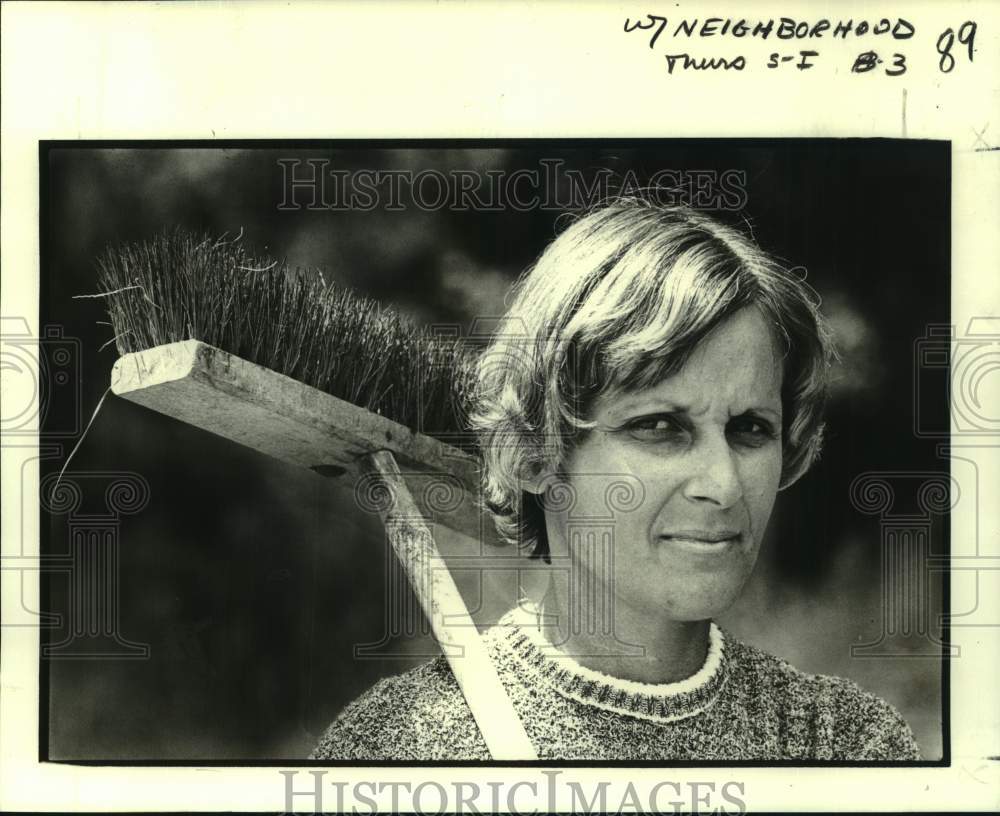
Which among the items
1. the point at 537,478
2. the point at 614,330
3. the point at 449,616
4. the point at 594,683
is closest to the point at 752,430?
the point at 614,330

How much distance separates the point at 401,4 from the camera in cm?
291

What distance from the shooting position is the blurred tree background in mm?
2871

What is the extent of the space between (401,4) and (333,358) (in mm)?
806

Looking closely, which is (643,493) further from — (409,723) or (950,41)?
(950,41)

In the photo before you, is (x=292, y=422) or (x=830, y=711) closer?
(x=292, y=422)

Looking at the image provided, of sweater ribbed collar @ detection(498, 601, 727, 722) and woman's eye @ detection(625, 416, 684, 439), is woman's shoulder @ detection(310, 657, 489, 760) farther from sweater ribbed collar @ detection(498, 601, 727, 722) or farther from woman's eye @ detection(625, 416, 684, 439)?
woman's eye @ detection(625, 416, 684, 439)

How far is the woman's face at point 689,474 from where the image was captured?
9.16 ft

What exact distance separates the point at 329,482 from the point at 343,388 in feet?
0.75

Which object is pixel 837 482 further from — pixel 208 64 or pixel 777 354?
pixel 208 64

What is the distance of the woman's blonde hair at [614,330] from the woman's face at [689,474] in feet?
0.11

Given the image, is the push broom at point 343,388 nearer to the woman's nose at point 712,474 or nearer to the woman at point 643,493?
the woman at point 643,493

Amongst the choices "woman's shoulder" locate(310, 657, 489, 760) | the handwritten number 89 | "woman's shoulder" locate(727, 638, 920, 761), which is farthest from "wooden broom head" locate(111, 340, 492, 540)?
the handwritten number 89

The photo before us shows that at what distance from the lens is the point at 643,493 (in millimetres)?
2799

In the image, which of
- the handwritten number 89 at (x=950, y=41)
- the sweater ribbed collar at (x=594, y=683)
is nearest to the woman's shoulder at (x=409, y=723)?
the sweater ribbed collar at (x=594, y=683)
